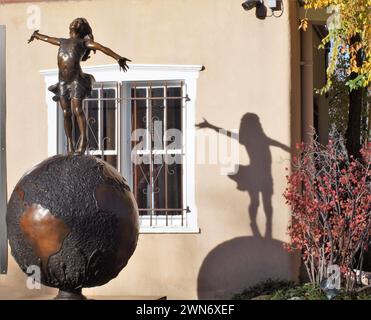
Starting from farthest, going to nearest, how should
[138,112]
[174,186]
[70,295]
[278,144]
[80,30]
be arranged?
[138,112]
[174,186]
[278,144]
[80,30]
[70,295]

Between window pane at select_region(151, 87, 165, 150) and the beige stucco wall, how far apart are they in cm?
45

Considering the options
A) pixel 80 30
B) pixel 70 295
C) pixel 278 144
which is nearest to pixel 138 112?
pixel 278 144

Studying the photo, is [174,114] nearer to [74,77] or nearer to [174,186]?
[174,186]

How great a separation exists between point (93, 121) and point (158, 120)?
0.85m

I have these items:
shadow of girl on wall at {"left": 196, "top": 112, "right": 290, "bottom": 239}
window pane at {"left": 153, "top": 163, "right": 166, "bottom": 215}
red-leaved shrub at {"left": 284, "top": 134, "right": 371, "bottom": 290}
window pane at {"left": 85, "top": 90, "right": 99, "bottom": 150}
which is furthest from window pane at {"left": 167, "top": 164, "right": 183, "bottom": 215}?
red-leaved shrub at {"left": 284, "top": 134, "right": 371, "bottom": 290}

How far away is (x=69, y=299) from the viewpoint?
7070mm

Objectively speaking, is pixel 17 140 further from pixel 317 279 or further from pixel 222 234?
pixel 317 279

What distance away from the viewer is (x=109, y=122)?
35.2ft

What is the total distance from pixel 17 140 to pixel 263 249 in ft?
11.0

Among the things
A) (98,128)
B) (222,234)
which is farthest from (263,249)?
(98,128)

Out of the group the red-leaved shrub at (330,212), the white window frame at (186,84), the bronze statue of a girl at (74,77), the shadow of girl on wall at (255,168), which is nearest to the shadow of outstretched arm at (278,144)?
the shadow of girl on wall at (255,168)

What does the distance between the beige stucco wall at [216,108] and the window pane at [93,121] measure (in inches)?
Result: 21.1

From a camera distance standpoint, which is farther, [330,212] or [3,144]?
[3,144]

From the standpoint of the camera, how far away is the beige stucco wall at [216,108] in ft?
32.9
